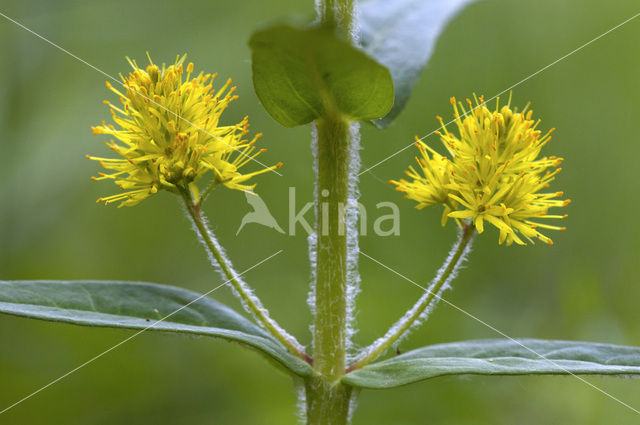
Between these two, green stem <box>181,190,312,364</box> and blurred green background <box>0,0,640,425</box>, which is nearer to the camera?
green stem <box>181,190,312,364</box>

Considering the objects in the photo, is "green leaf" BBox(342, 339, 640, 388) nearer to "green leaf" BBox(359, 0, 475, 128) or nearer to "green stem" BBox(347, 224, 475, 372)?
"green stem" BBox(347, 224, 475, 372)

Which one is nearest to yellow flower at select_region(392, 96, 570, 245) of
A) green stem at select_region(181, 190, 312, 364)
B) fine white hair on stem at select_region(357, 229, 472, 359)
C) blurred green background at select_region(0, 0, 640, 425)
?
fine white hair on stem at select_region(357, 229, 472, 359)

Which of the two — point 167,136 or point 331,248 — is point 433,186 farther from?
point 167,136

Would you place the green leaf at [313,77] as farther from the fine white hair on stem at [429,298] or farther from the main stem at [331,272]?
the fine white hair on stem at [429,298]

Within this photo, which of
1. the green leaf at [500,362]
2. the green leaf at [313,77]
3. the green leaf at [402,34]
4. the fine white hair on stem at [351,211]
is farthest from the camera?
the green leaf at [402,34]

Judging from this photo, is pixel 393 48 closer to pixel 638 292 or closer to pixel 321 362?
pixel 321 362

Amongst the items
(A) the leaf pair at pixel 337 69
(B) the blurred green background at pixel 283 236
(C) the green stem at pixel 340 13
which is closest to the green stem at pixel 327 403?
(A) the leaf pair at pixel 337 69

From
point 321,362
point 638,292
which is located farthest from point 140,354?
point 638,292

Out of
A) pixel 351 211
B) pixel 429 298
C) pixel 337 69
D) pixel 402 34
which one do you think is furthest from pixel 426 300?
pixel 402 34
